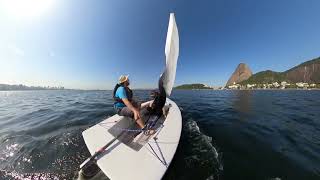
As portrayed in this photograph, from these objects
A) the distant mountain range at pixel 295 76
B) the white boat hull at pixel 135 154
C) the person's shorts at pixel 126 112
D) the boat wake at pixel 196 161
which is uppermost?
the distant mountain range at pixel 295 76

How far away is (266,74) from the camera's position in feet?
616

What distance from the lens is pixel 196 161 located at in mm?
4242

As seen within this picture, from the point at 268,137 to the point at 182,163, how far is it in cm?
439

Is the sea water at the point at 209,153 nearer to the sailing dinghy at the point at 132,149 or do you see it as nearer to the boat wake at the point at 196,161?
the boat wake at the point at 196,161

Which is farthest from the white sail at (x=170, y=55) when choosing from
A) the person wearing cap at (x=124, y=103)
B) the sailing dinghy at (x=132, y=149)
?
the person wearing cap at (x=124, y=103)

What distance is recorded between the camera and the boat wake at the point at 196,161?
12.1 feet

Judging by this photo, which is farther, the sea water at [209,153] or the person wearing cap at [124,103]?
the person wearing cap at [124,103]

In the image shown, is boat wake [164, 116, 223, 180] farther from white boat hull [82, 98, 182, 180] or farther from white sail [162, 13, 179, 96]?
white sail [162, 13, 179, 96]

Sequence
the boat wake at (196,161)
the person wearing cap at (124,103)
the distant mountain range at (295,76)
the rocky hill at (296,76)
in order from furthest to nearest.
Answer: the rocky hill at (296,76) → the distant mountain range at (295,76) → the person wearing cap at (124,103) → the boat wake at (196,161)

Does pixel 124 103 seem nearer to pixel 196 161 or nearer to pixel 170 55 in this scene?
pixel 170 55

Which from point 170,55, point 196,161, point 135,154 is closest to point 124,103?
point 135,154

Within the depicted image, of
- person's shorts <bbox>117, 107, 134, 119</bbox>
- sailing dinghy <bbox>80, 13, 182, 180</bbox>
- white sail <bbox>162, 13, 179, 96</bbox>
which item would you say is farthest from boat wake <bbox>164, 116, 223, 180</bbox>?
white sail <bbox>162, 13, 179, 96</bbox>

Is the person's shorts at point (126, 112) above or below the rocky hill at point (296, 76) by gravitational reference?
below

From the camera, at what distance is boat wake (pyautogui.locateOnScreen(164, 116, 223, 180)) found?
3.68m
